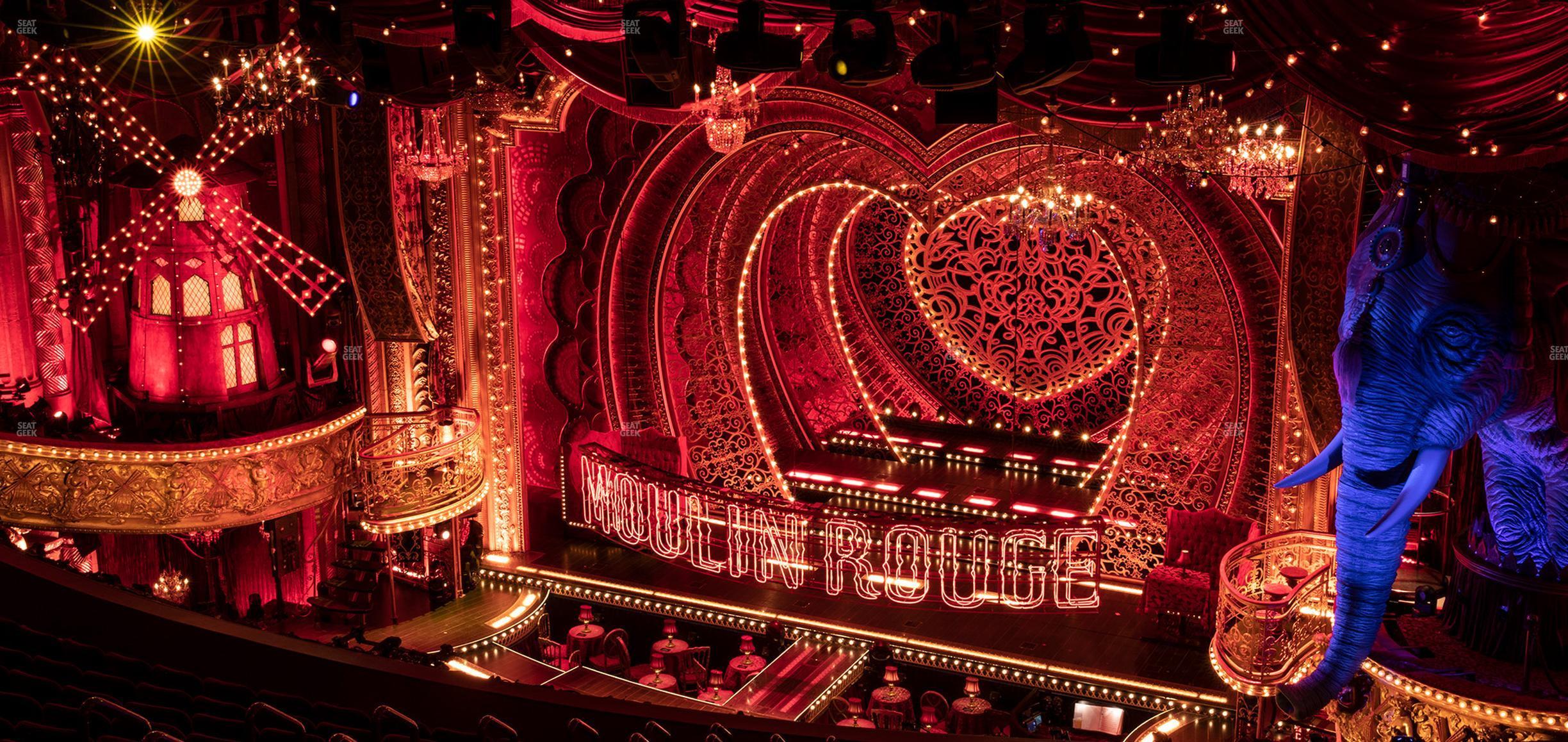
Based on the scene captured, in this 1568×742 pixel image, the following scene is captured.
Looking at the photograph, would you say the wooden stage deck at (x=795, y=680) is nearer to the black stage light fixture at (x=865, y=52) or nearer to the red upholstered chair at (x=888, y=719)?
the red upholstered chair at (x=888, y=719)

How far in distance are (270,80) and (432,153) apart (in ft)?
4.28

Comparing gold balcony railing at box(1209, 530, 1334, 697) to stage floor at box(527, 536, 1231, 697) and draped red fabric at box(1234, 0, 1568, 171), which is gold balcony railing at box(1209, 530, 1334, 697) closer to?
stage floor at box(527, 536, 1231, 697)

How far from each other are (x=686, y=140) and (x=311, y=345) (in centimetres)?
377

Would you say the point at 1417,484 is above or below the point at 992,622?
above

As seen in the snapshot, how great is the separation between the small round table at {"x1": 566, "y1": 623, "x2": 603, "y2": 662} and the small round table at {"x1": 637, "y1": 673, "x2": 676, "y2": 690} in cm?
59

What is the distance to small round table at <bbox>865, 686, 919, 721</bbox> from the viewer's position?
10.8 meters

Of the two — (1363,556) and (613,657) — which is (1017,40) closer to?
(1363,556)

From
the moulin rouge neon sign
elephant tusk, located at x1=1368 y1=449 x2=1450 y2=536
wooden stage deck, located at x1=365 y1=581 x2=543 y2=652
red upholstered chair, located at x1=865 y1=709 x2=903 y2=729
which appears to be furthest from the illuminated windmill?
elephant tusk, located at x1=1368 y1=449 x2=1450 y2=536

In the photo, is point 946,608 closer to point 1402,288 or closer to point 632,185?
point 632,185

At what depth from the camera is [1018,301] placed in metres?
13.5

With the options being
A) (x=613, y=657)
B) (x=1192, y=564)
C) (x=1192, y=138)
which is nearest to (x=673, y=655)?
(x=613, y=657)

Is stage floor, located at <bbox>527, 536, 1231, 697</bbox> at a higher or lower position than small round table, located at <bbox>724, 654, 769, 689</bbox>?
higher

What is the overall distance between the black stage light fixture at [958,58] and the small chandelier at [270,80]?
5872 millimetres

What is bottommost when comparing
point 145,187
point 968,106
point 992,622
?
point 992,622
